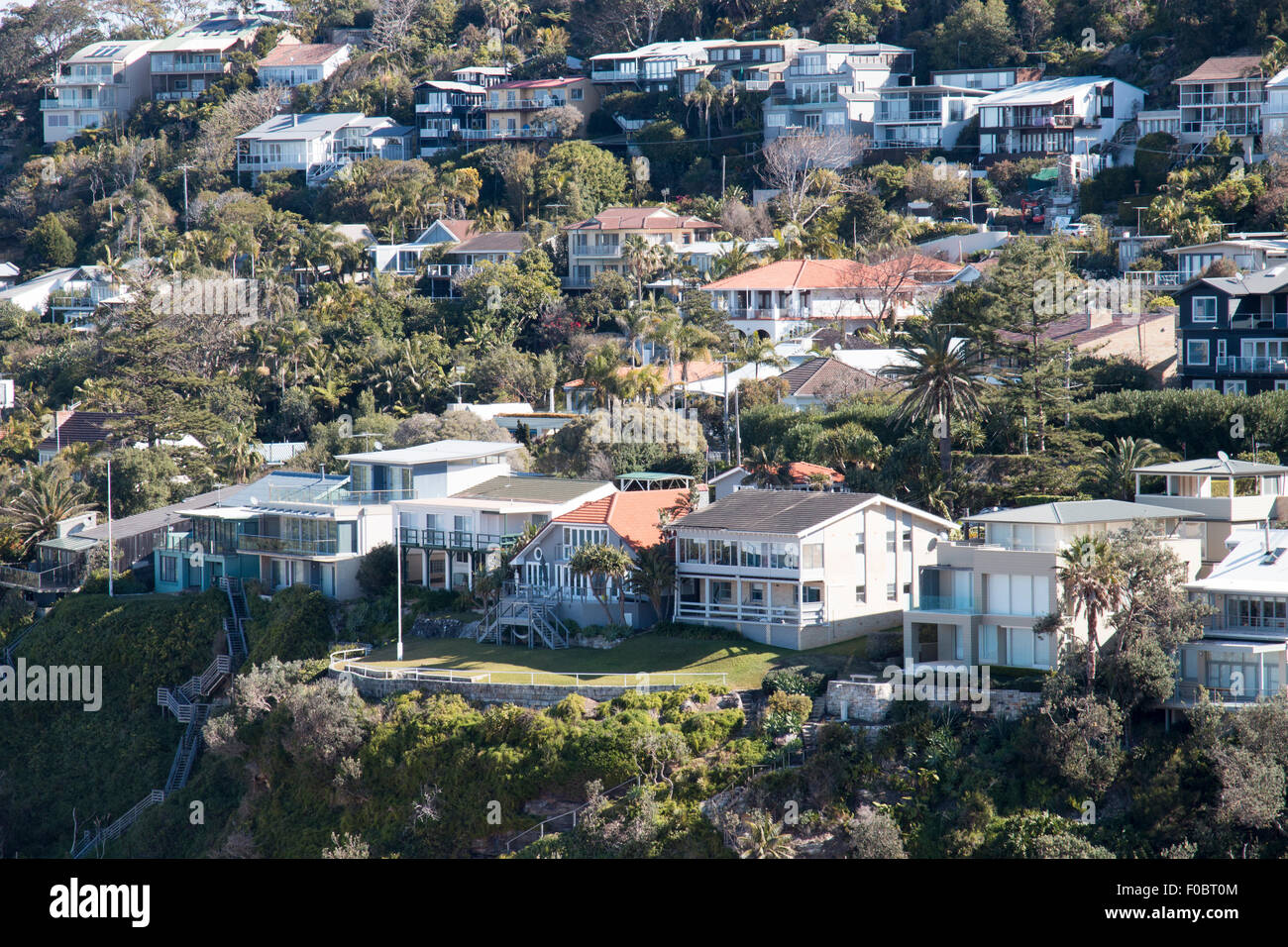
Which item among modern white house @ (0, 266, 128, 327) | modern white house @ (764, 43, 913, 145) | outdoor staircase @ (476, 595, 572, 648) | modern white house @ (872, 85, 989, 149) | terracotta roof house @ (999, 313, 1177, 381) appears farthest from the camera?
modern white house @ (764, 43, 913, 145)

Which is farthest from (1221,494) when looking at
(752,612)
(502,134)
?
(502,134)

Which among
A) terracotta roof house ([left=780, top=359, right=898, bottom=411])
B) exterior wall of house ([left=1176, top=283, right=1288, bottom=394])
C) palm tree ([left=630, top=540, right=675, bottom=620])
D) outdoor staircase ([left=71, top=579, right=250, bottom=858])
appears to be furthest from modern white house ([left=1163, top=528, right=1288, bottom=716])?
outdoor staircase ([left=71, top=579, right=250, bottom=858])

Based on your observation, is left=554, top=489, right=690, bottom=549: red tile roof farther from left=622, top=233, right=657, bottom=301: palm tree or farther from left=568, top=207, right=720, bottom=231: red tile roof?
left=568, top=207, right=720, bottom=231: red tile roof

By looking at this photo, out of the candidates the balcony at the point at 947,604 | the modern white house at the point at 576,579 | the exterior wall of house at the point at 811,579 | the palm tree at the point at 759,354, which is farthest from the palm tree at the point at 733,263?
the balcony at the point at 947,604

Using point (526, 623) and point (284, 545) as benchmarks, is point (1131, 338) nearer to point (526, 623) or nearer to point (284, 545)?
point (526, 623)

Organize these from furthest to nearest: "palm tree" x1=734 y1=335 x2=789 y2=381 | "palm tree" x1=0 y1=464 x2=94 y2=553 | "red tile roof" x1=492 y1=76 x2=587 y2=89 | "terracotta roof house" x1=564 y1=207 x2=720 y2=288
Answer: "red tile roof" x1=492 y1=76 x2=587 y2=89
"terracotta roof house" x1=564 y1=207 x2=720 y2=288
"palm tree" x1=734 y1=335 x2=789 y2=381
"palm tree" x1=0 y1=464 x2=94 y2=553

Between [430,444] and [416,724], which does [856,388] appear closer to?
[430,444]

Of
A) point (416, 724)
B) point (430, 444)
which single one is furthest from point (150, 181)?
point (416, 724)
